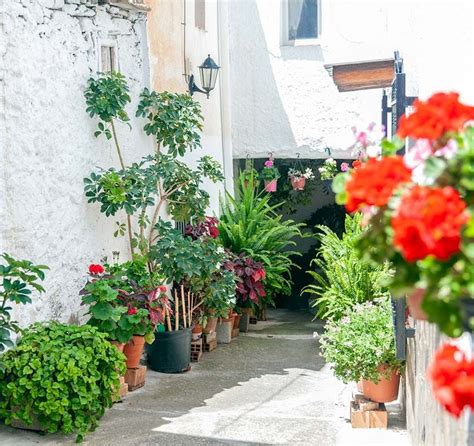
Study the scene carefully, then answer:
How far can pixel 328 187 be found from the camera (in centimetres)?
1503

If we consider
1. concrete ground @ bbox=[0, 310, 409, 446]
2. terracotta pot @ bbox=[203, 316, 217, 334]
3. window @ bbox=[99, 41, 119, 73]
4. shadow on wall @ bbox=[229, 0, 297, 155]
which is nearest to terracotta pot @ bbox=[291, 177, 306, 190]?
shadow on wall @ bbox=[229, 0, 297, 155]

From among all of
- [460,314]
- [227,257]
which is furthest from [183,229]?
[460,314]

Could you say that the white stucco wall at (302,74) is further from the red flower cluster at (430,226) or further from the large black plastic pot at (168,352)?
the red flower cluster at (430,226)

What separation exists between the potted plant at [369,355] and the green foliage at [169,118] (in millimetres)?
3493

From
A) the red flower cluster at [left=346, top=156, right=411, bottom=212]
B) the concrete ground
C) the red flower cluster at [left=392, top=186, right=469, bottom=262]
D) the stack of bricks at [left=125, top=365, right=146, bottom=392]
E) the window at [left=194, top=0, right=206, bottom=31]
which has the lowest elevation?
the concrete ground

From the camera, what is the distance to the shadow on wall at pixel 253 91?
47.9 feet

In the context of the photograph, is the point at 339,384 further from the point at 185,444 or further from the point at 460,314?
the point at 460,314

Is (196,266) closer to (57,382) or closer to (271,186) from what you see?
(57,382)

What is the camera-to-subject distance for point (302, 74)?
47.3ft

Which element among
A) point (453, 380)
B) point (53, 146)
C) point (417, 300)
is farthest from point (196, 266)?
point (453, 380)

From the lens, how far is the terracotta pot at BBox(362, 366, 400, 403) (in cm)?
819

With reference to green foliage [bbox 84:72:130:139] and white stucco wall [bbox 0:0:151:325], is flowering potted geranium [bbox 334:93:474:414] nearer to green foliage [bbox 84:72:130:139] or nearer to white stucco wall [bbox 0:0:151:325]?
white stucco wall [bbox 0:0:151:325]

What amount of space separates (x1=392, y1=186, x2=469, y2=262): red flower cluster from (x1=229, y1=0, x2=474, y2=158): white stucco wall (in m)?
11.2

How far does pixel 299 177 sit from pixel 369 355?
690 cm
